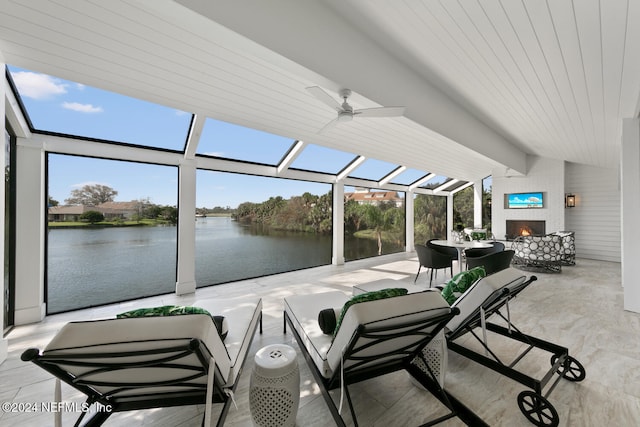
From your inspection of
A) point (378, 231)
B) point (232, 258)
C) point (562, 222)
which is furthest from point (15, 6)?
point (562, 222)

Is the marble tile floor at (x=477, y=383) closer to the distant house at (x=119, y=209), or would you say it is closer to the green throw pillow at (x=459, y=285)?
the green throw pillow at (x=459, y=285)

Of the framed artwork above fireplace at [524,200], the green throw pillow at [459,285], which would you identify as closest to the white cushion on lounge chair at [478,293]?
the green throw pillow at [459,285]

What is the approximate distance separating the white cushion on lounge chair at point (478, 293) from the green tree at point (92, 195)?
5.51m

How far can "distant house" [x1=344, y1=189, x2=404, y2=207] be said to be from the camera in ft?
28.0

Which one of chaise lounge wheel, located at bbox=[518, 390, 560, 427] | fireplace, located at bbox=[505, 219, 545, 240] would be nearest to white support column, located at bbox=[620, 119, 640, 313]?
chaise lounge wheel, located at bbox=[518, 390, 560, 427]

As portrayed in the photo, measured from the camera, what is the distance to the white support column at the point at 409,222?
28.9 ft

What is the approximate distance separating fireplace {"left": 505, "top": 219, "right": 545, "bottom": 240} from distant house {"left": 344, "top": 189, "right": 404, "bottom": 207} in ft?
11.5

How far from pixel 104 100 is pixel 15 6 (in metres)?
2.01

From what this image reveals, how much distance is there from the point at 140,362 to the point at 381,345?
1.28 metres

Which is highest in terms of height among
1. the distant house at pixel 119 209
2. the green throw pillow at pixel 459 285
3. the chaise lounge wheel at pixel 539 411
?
the distant house at pixel 119 209

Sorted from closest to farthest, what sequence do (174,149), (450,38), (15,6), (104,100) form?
(15,6)
(450,38)
(104,100)
(174,149)

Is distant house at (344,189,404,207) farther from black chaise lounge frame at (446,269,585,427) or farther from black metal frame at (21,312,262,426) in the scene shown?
black metal frame at (21,312,262,426)

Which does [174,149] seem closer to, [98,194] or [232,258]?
[98,194]

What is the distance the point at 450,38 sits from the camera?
7.28 feet
